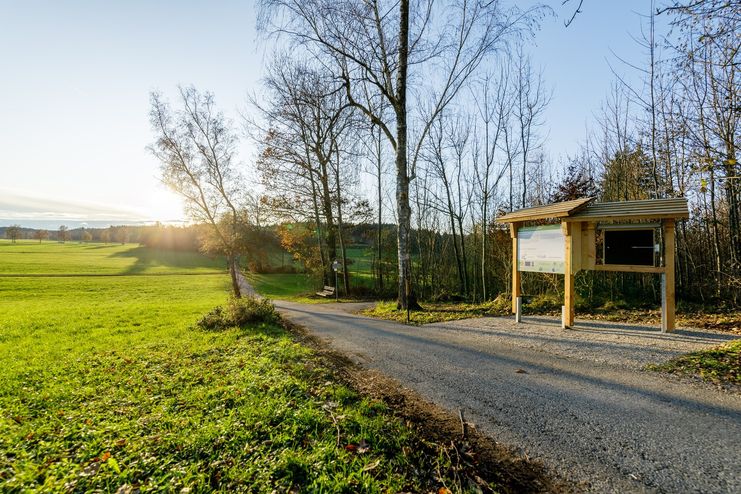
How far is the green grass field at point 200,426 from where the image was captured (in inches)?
99.0

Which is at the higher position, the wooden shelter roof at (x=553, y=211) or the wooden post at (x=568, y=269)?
the wooden shelter roof at (x=553, y=211)

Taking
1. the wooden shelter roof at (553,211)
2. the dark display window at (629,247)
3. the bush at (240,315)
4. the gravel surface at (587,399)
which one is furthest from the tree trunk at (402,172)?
the dark display window at (629,247)

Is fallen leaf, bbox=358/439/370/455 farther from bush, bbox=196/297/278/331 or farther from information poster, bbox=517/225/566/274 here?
bush, bbox=196/297/278/331

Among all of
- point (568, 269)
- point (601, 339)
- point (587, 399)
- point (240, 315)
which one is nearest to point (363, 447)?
point (587, 399)

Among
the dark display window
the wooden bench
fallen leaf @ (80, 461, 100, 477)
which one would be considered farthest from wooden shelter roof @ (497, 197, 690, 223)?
the wooden bench

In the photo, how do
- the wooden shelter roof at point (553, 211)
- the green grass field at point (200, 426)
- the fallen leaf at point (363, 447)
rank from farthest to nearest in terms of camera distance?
the wooden shelter roof at point (553, 211)
the fallen leaf at point (363, 447)
the green grass field at point (200, 426)

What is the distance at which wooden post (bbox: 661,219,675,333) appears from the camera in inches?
241

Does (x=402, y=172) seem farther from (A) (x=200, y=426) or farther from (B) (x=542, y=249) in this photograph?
(A) (x=200, y=426)

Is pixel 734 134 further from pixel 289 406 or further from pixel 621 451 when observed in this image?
pixel 289 406

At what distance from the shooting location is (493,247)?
16.1 meters

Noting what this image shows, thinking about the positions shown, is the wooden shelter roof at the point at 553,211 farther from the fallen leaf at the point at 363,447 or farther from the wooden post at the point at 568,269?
the fallen leaf at the point at 363,447

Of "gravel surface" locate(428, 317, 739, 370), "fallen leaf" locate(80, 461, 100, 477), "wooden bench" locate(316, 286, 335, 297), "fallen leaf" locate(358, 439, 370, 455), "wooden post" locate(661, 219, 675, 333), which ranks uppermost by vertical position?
"wooden post" locate(661, 219, 675, 333)

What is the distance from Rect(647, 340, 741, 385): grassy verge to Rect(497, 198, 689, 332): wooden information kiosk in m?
1.60

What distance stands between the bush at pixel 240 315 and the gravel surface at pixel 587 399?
Answer: 9.76ft
